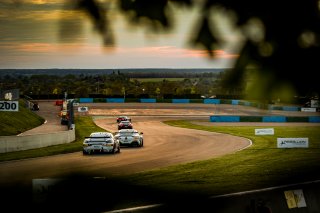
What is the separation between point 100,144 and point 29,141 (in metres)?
3.93

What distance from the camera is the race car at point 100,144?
108 feet

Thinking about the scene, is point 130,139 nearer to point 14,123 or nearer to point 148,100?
point 14,123

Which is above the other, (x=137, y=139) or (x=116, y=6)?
(x=116, y=6)

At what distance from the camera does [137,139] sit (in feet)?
126

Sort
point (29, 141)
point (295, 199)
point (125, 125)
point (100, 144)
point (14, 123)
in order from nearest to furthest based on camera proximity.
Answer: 1. point (295, 199)
2. point (100, 144)
3. point (29, 141)
4. point (14, 123)
5. point (125, 125)

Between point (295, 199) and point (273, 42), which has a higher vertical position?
point (273, 42)

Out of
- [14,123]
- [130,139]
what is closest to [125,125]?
[14,123]

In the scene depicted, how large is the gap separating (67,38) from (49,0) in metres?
0.19

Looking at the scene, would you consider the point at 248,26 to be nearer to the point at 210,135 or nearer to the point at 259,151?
the point at 259,151

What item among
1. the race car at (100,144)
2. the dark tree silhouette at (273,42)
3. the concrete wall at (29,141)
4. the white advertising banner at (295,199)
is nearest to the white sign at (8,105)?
the concrete wall at (29,141)

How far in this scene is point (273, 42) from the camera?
1929 millimetres

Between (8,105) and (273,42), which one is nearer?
(273,42)

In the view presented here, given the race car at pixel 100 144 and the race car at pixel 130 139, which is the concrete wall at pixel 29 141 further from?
the race car at pixel 130 139

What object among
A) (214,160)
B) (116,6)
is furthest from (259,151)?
(116,6)
